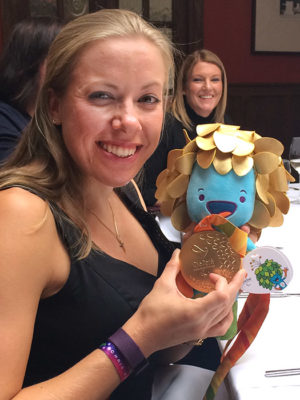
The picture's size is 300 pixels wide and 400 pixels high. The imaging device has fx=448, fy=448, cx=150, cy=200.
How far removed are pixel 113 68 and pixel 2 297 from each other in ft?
1.45

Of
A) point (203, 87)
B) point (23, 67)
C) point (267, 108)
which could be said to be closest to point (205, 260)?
point (23, 67)

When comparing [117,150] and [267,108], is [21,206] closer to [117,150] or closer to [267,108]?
[117,150]

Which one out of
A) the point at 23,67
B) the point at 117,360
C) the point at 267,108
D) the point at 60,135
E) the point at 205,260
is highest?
the point at 23,67

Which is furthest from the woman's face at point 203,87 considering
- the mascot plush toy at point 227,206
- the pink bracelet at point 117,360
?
the pink bracelet at point 117,360

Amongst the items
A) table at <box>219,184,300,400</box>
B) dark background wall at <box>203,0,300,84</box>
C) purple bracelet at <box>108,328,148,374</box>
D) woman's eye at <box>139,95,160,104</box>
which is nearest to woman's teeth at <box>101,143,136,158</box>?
woman's eye at <box>139,95,160,104</box>

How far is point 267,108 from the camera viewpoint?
200 inches

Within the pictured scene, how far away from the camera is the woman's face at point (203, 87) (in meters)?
2.96

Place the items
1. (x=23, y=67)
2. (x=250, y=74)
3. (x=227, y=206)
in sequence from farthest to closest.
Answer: (x=250, y=74)
(x=23, y=67)
(x=227, y=206)

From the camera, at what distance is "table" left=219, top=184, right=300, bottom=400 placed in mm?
834

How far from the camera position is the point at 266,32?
477cm

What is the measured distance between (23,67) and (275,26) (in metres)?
3.67

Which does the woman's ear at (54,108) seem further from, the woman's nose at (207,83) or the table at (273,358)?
the woman's nose at (207,83)

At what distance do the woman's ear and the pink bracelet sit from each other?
450mm

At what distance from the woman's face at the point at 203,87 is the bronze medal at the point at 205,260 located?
2.25 metres
